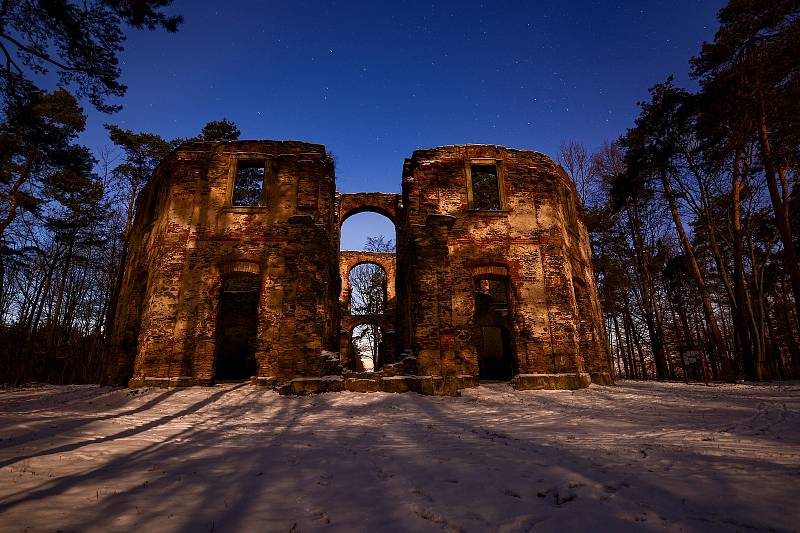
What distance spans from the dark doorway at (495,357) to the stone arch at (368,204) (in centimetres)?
784

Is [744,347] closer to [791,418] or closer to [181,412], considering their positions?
[791,418]

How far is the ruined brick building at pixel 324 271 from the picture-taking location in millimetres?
11188

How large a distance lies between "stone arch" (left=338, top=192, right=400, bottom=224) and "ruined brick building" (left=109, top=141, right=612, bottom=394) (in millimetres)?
5441

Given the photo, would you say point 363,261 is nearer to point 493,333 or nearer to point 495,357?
point 493,333

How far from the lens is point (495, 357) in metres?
17.9

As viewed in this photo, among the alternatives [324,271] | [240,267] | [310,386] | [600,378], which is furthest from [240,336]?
[600,378]

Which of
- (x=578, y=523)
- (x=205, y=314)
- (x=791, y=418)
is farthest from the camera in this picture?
(x=205, y=314)

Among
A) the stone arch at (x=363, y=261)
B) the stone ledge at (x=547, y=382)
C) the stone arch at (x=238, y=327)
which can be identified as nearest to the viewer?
the stone ledge at (x=547, y=382)

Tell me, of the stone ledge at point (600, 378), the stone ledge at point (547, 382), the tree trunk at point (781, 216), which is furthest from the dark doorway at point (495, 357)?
the tree trunk at point (781, 216)

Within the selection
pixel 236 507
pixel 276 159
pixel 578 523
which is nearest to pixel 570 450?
pixel 578 523

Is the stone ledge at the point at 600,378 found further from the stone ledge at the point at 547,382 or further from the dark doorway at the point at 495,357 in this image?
the dark doorway at the point at 495,357

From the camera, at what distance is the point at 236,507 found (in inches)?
113

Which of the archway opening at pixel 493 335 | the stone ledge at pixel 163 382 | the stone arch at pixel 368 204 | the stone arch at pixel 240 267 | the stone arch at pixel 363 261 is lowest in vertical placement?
the stone ledge at pixel 163 382

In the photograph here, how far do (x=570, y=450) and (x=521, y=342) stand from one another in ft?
25.8
